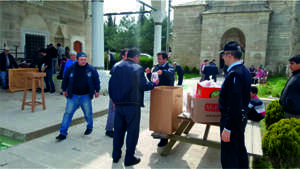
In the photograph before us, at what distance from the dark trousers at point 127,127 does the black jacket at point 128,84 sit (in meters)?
0.11

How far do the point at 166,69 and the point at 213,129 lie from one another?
2.16 metres

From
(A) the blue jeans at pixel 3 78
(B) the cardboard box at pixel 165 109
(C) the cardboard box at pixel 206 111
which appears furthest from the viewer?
(A) the blue jeans at pixel 3 78

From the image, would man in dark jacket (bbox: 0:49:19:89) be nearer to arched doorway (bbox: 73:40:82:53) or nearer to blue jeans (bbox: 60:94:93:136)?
blue jeans (bbox: 60:94:93:136)

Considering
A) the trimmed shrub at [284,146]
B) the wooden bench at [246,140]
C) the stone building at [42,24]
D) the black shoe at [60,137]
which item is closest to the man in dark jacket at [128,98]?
the wooden bench at [246,140]

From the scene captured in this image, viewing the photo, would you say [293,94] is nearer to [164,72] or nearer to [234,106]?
[234,106]

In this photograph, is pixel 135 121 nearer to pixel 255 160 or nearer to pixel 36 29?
pixel 255 160

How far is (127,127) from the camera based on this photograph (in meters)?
3.61

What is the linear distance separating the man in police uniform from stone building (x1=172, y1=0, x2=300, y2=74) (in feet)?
55.9

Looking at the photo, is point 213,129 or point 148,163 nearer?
point 148,163

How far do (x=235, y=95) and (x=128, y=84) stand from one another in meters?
1.59

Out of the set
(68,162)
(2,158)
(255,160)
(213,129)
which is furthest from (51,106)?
(255,160)

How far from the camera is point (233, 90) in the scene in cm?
260

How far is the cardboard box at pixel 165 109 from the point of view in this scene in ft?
12.5

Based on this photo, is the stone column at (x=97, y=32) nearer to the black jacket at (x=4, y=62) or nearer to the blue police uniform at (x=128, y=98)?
the black jacket at (x=4, y=62)
